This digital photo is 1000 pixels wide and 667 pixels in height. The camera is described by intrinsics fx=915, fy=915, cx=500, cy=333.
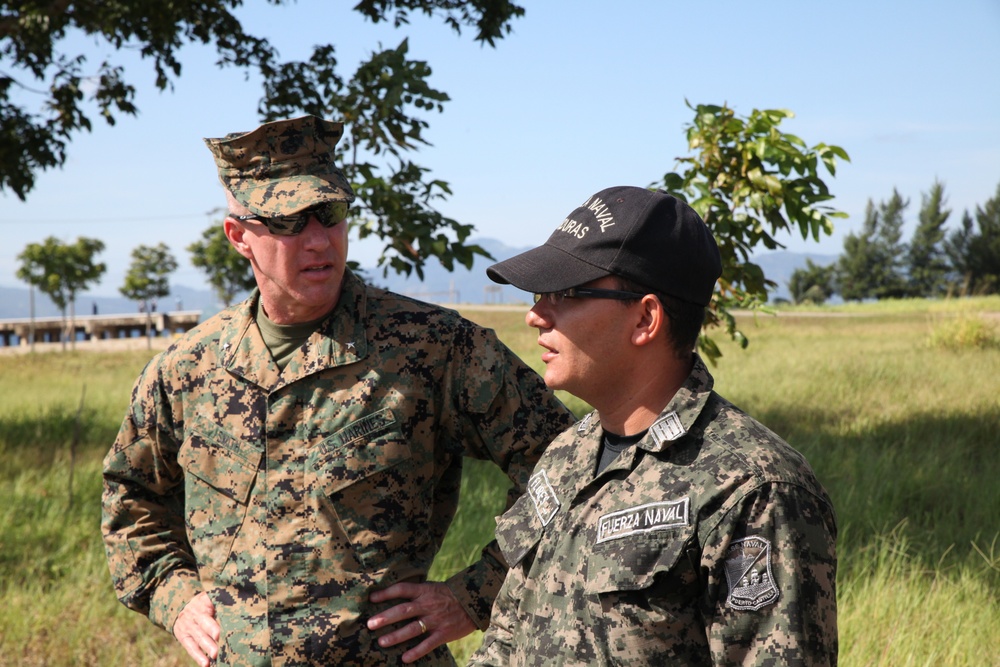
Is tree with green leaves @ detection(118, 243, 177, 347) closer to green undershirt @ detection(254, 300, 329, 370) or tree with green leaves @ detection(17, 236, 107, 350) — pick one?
tree with green leaves @ detection(17, 236, 107, 350)

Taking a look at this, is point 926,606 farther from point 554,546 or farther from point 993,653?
point 554,546

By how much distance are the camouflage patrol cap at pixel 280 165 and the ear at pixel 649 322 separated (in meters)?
1.02

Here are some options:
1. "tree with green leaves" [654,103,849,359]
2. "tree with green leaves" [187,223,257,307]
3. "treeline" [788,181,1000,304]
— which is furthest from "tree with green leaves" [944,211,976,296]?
"tree with green leaves" [654,103,849,359]

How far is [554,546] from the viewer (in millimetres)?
1758

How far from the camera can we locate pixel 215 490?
8.01 feet

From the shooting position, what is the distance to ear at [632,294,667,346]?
5.52 feet

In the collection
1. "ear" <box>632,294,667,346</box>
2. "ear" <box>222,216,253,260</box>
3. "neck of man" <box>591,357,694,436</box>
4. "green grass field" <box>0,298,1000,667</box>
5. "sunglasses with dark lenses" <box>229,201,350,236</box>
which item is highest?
"sunglasses with dark lenses" <box>229,201,350,236</box>

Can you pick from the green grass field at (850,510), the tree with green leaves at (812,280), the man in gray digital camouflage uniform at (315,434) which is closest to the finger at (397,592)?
the man in gray digital camouflage uniform at (315,434)

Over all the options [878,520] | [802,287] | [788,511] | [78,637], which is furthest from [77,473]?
[802,287]

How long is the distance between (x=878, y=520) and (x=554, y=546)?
4.04 m

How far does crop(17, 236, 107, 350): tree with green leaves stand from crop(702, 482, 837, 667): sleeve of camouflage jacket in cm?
4704

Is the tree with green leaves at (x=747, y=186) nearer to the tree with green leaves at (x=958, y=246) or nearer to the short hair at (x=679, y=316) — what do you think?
the short hair at (x=679, y=316)

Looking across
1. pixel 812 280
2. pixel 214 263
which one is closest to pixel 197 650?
pixel 214 263

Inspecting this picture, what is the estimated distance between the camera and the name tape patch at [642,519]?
1.54 meters
